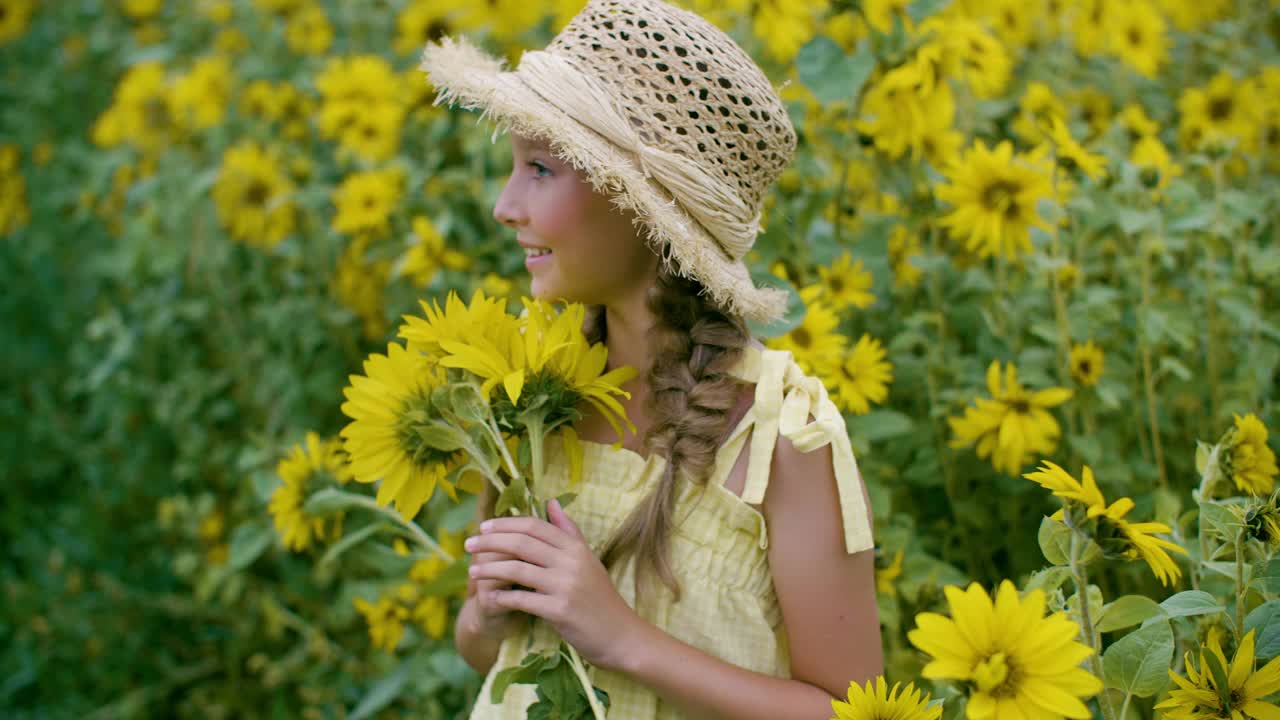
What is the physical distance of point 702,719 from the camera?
108 centimetres

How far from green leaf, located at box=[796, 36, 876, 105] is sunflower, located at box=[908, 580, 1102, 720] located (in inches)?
36.4

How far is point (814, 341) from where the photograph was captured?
1.49 m

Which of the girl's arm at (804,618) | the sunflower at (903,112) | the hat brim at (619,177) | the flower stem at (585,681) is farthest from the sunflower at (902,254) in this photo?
the flower stem at (585,681)

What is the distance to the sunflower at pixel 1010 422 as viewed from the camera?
4.93 feet

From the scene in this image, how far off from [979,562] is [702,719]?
744 mm

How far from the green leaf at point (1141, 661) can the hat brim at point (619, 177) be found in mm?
458

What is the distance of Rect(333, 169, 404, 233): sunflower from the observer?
82.7 inches

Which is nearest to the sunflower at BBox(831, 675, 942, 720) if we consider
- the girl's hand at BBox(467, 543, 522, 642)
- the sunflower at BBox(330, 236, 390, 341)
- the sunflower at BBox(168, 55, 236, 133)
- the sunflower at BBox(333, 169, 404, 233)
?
the girl's hand at BBox(467, 543, 522, 642)

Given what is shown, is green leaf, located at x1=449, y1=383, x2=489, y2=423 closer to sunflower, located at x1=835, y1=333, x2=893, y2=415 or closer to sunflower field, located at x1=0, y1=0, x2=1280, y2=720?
sunflower field, located at x1=0, y1=0, x2=1280, y2=720

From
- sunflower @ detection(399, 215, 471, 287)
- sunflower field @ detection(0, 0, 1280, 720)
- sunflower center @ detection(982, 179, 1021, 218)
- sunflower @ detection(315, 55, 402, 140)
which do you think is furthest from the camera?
sunflower @ detection(315, 55, 402, 140)

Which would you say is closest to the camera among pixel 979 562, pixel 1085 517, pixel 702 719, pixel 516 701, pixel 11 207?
pixel 1085 517

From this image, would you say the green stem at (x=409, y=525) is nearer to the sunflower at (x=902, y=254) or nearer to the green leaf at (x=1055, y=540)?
the green leaf at (x=1055, y=540)

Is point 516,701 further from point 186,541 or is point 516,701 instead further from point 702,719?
point 186,541

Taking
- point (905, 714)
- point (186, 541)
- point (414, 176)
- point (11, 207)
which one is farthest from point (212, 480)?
point (905, 714)
